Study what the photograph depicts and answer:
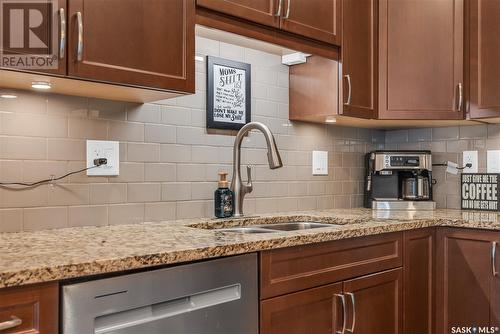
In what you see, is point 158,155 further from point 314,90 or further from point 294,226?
point 314,90

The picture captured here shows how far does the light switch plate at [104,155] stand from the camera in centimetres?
170

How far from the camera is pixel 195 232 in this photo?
61.3 inches

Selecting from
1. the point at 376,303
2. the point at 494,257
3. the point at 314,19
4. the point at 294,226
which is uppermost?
the point at 314,19

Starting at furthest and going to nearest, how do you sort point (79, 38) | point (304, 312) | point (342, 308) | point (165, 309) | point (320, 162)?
point (320, 162)
point (342, 308)
point (304, 312)
point (79, 38)
point (165, 309)

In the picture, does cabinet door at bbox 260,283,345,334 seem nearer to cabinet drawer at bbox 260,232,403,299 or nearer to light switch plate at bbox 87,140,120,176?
cabinet drawer at bbox 260,232,403,299

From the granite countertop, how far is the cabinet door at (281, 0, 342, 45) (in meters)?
0.81

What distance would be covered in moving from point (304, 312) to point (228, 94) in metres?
1.01

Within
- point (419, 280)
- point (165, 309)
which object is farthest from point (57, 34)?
point (419, 280)

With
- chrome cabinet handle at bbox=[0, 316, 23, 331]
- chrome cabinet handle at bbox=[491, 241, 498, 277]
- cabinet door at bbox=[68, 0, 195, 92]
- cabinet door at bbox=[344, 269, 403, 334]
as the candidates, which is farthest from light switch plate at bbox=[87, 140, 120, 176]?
chrome cabinet handle at bbox=[491, 241, 498, 277]

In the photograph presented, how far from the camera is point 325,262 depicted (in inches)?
64.5

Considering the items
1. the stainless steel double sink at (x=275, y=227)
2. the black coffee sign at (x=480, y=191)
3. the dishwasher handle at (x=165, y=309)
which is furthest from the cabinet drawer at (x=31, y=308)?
the black coffee sign at (x=480, y=191)

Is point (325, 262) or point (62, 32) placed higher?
point (62, 32)

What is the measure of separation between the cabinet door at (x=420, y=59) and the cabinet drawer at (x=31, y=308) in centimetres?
185

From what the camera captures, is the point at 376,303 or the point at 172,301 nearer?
the point at 172,301
